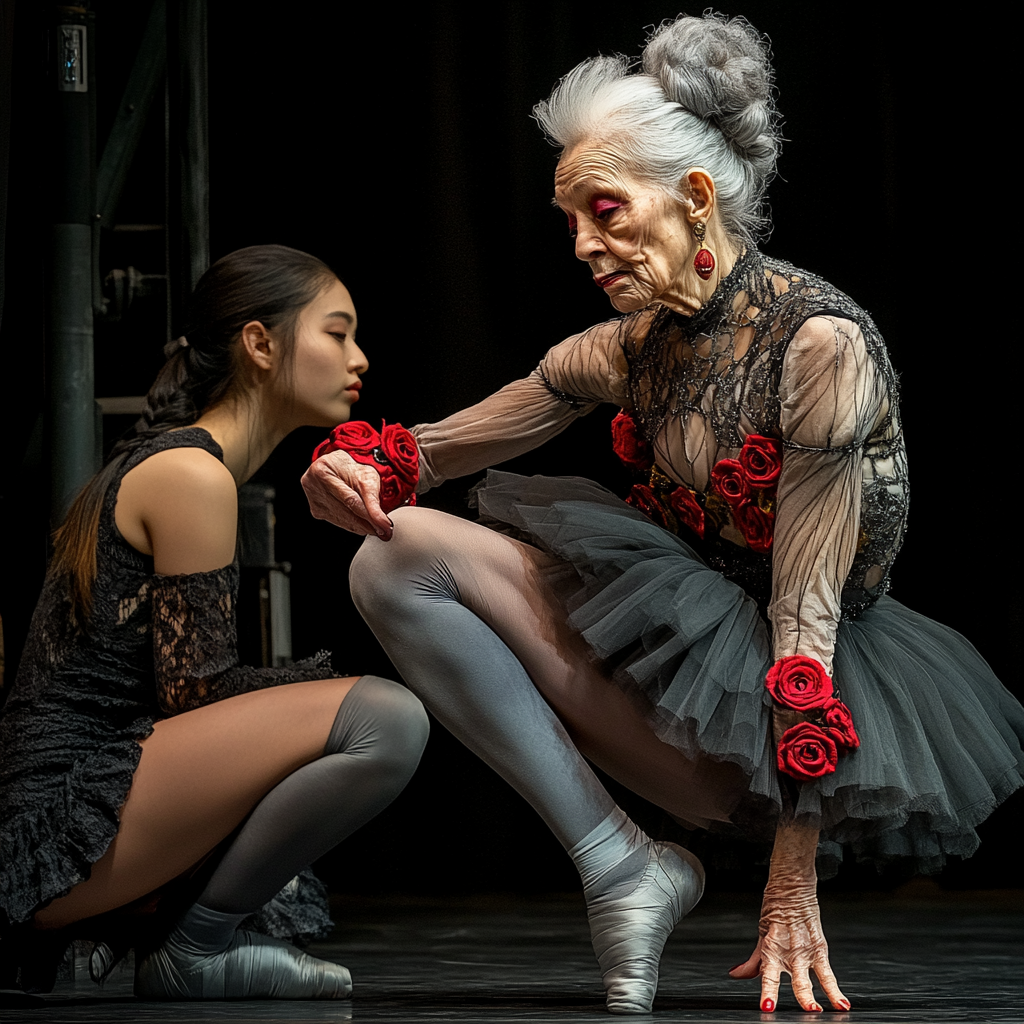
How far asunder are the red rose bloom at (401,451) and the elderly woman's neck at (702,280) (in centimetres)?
32

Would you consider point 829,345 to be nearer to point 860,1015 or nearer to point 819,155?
point 860,1015

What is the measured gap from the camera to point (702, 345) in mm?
1512

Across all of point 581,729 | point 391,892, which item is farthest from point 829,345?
point 391,892

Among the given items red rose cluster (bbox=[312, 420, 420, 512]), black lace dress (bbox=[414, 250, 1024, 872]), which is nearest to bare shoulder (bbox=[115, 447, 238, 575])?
red rose cluster (bbox=[312, 420, 420, 512])

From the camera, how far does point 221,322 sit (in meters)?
1.92

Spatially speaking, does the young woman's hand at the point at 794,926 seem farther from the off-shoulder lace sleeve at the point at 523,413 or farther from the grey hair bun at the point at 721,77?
the grey hair bun at the point at 721,77

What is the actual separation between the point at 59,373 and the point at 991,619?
5.65 feet

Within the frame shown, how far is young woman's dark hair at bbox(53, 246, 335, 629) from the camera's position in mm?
1845

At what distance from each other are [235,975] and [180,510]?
1.71 ft

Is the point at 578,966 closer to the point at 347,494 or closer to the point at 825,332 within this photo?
the point at 347,494

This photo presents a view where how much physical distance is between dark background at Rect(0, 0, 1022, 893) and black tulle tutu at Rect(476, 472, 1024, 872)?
1160 mm

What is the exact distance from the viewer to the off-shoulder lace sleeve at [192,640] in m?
1.62

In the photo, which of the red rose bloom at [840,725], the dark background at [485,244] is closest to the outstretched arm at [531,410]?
the red rose bloom at [840,725]

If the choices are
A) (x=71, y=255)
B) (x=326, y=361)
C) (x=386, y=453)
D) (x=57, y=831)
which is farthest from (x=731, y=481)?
(x=71, y=255)
